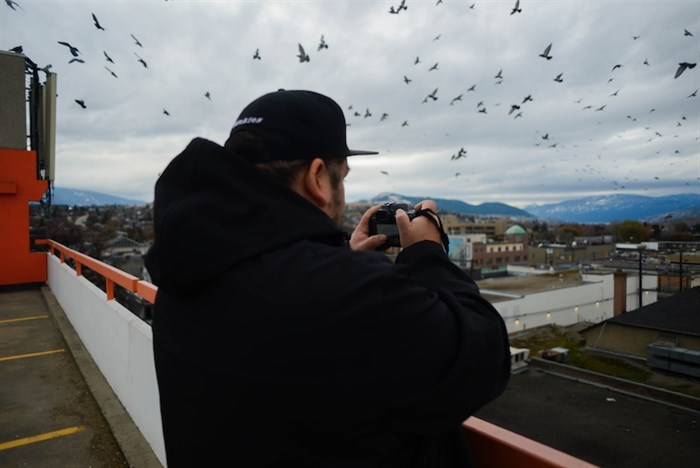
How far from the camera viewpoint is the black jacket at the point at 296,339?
83 centimetres

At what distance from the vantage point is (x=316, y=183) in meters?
1.12

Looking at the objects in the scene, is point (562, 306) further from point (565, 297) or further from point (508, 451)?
point (508, 451)

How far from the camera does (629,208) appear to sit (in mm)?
127500

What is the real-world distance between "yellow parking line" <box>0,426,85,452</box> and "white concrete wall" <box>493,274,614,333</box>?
29382 millimetres

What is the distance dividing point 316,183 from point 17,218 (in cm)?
1042

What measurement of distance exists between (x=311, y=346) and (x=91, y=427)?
10.9 ft

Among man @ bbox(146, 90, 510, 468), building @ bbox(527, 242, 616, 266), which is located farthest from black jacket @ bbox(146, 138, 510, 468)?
building @ bbox(527, 242, 616, 266)

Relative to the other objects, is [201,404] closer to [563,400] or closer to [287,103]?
[287,103]

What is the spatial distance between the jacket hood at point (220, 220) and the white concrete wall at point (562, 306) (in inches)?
1219

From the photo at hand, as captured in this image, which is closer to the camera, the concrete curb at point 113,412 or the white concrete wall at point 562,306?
the concrete curb at point 113,412

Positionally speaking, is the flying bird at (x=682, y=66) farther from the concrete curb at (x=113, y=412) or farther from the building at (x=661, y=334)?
the building at (x=661, y=334)

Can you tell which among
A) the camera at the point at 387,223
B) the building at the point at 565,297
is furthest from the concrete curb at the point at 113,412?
the building at the point at 565,297

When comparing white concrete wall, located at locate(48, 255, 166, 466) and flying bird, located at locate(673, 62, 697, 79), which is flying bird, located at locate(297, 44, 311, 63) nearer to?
white concrete wall, located at locate(48, 255, 166, 466)

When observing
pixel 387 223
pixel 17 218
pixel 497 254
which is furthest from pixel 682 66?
pixel 497 254
